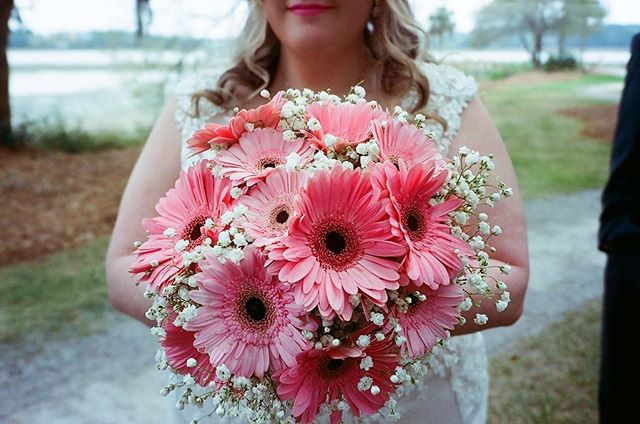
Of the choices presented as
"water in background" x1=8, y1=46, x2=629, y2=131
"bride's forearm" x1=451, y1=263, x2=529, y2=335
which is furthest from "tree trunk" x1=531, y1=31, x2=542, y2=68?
"bride's forearm" x1=451, y1=263, x2=529, y2=335

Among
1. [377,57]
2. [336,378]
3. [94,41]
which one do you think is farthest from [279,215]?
[94,41]

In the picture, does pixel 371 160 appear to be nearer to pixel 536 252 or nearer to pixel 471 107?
pixel 471 107

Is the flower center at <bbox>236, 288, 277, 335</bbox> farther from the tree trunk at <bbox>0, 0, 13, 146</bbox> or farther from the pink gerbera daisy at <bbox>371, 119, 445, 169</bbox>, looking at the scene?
the tree trunk at <bbox>0, 0, 13, 146</bbox>

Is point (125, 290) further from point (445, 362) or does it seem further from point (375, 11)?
point (375, 11)

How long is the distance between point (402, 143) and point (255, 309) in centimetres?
31

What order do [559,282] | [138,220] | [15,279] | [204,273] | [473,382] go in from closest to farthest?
[204,273], [138,220], [473,382], [15,279], [559,282]

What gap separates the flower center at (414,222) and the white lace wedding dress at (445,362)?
0.60 m

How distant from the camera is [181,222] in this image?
2.68ft

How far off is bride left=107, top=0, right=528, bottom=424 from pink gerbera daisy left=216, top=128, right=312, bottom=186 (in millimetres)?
498

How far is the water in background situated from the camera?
6.74 feet

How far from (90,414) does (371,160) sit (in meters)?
1.80

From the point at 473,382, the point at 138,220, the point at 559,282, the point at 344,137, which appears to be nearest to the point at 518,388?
the point at 559,282

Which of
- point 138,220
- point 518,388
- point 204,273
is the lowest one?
point 518,388

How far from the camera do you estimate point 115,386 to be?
2.23m
